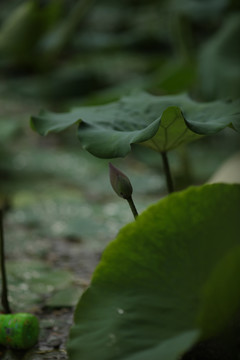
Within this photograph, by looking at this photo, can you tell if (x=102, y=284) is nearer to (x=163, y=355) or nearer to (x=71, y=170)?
(x=163, y=355)

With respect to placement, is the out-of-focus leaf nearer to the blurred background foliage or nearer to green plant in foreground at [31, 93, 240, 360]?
the blurred background foliage

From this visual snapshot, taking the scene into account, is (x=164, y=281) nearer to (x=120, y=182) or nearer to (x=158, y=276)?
(x=158, y=276)

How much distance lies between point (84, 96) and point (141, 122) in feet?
7.23

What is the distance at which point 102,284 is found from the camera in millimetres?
676

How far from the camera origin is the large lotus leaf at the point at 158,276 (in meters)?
0.61

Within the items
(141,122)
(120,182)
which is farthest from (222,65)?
(120,182)

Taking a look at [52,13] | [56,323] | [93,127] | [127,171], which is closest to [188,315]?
[93,127]

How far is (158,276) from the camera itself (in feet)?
2.11

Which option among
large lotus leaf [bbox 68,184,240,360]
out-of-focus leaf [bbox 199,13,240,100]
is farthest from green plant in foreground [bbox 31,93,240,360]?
out-of-focus leaf [bbox 199,13,240,100]

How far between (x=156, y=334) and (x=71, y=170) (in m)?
1.54

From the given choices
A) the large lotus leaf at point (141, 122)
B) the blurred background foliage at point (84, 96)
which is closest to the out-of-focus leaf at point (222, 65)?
the blurred background foliage at point (84, 96)

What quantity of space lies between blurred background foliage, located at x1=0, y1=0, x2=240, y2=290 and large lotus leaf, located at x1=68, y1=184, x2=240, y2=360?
0.47 m

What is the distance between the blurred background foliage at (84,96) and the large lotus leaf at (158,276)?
18.6 inches

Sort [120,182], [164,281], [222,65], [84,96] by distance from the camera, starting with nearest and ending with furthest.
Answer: [164,281]
[120,182]
[222,65]
[84,96]
